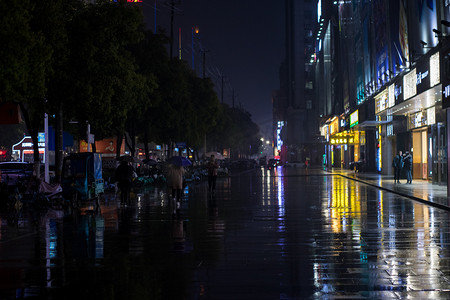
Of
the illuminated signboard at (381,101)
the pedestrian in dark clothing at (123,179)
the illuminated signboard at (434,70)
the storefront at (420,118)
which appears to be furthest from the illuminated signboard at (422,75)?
the pedestrian in dark clothing at (123,179)

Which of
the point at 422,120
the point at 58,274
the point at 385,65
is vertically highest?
the point at 385,65

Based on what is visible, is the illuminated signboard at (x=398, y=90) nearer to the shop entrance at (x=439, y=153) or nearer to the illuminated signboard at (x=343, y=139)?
the shop entrance at (x=439, y=153)

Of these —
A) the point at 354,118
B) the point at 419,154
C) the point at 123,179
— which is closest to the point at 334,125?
the point at 354,118

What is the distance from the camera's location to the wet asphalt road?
9.02 metres

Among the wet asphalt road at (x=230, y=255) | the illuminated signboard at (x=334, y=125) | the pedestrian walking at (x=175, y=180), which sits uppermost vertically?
the illuminated signboard at (x=334, y=125)

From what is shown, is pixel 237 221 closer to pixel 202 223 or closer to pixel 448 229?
pixel 202 223

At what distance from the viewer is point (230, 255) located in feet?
40.4

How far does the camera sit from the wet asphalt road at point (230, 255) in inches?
355

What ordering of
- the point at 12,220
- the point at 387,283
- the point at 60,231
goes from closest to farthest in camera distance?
1. the point at 387,283
2. the point at 60,231
3. the point at 12,220

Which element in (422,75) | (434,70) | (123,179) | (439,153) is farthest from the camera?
(439,153)

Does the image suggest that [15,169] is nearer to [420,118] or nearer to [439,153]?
[439,153]

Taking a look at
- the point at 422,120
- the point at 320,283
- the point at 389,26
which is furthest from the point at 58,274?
the point at 389,26

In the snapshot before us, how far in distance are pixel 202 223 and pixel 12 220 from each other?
652 centimetres

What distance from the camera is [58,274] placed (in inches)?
411
